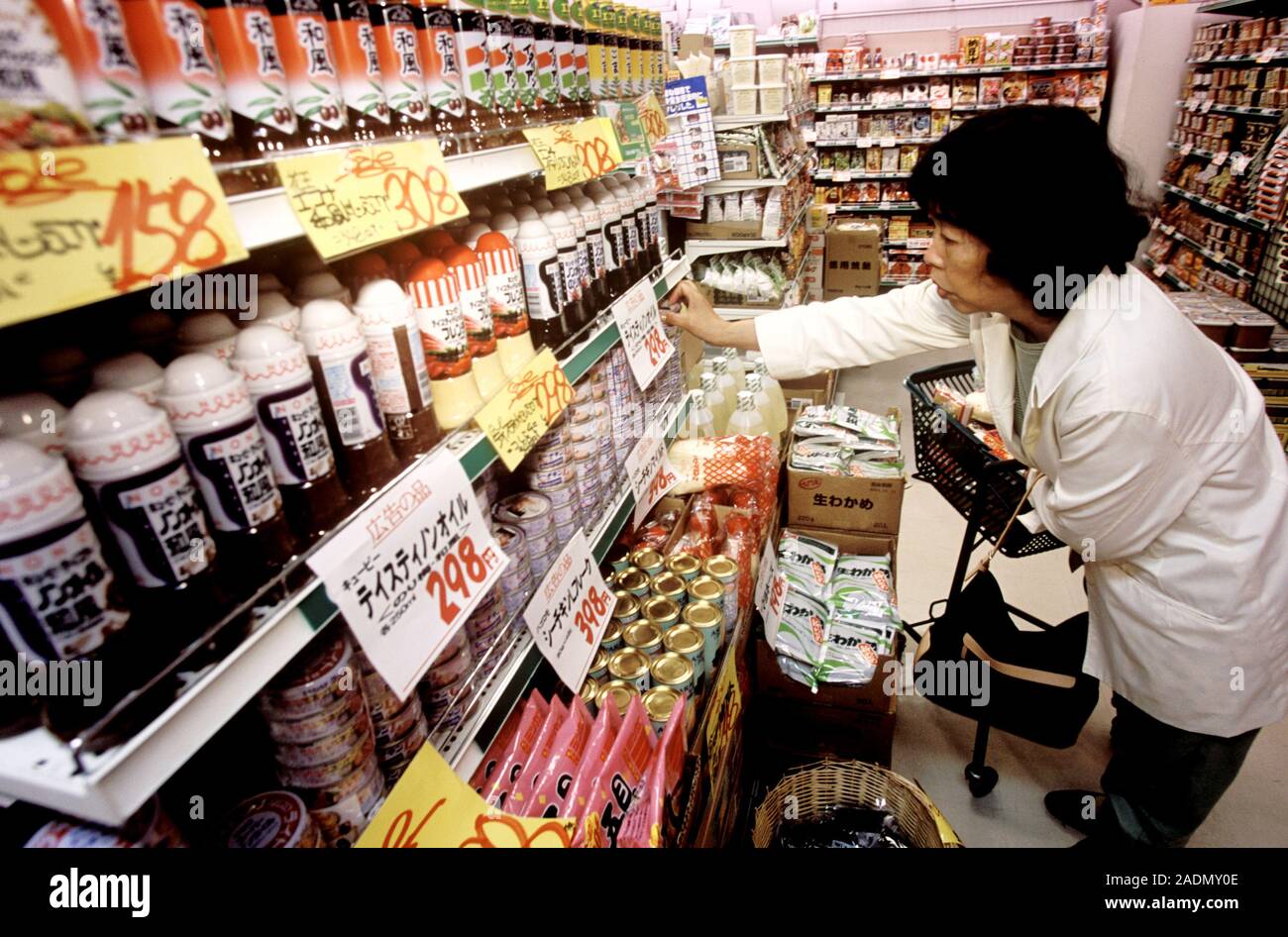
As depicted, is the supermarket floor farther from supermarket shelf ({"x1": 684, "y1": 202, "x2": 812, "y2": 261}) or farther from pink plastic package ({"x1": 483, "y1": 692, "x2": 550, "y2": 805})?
supermarket shelf ({"x1": 684, "y1": 202, "x2": 812, "y2": 261})

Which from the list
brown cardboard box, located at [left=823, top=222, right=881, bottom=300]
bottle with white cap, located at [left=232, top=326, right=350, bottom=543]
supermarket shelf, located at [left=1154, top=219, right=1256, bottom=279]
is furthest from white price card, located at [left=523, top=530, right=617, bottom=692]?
supermarket shelf, located at [left=1154, top=219, right=1256, bottom=279]

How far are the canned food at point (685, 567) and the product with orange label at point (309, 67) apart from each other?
119 centimetres

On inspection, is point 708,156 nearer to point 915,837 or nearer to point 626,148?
point 626,148

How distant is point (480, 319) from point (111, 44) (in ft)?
1.85

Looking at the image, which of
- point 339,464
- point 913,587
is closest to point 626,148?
point 339,464

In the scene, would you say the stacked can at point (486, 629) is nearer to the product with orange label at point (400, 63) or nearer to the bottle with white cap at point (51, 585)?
the bottle with white cap at point (51, 585)

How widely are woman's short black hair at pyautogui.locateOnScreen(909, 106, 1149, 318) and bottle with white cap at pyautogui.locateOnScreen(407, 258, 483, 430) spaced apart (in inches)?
38.7

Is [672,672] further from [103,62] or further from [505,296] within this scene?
[103,62]

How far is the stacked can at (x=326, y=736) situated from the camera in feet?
2.62

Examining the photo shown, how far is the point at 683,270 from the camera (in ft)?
7.18

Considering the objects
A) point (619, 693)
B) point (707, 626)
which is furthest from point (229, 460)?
point (707, 626)

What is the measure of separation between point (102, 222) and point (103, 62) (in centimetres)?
18

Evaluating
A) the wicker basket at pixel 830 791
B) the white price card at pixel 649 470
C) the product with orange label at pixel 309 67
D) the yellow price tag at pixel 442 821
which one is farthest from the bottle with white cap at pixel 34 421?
the wicker basket at pixel 830 791

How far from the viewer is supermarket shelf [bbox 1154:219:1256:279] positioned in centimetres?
486
